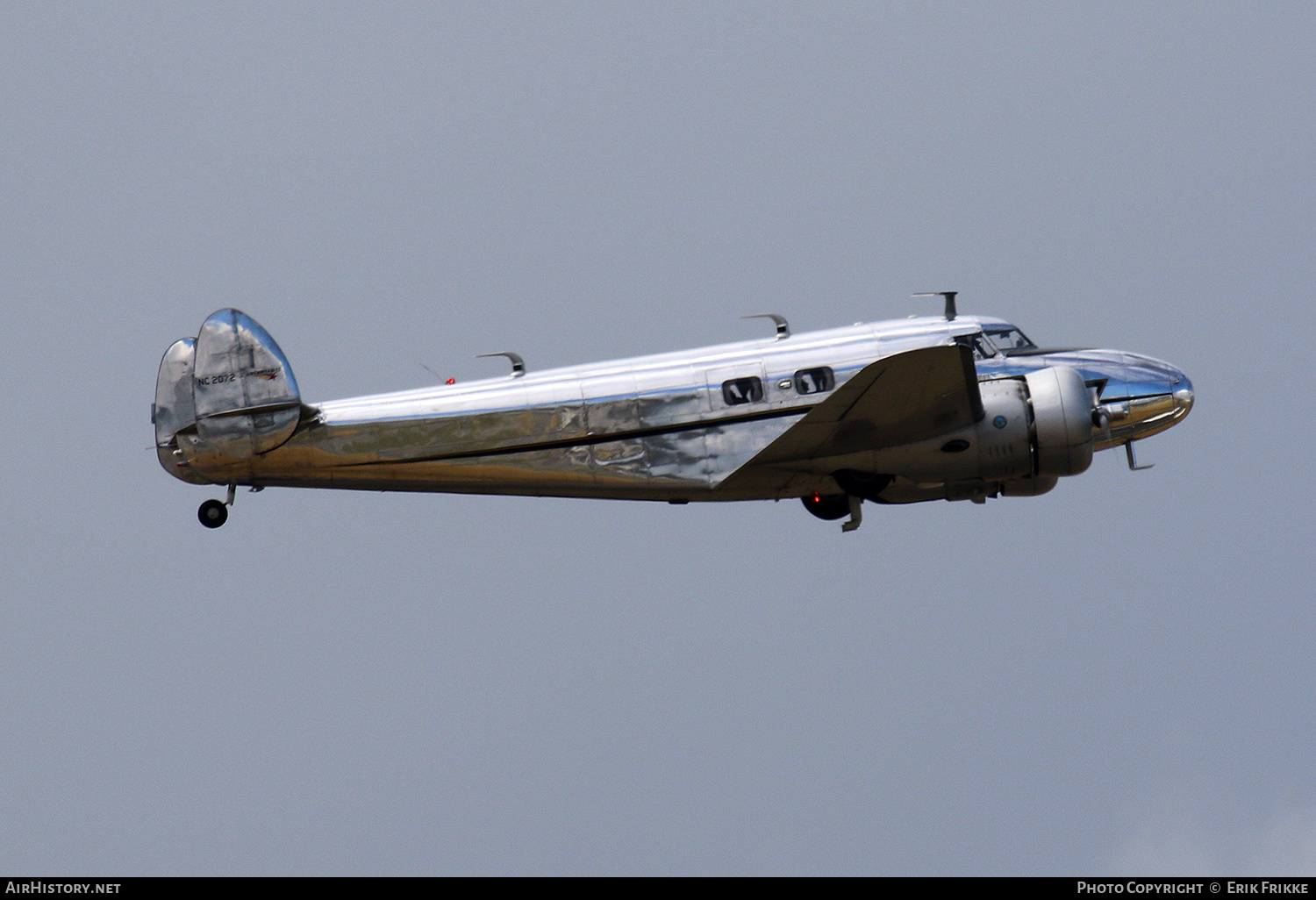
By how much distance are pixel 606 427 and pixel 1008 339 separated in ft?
19.0

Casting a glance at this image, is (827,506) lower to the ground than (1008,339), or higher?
lower

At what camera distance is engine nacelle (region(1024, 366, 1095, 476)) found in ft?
78.6

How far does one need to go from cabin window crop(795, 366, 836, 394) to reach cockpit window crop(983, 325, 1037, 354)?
2.52 meters

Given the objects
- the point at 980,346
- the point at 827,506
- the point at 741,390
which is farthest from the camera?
the point at 827,506

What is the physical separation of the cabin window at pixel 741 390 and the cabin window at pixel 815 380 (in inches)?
20.4

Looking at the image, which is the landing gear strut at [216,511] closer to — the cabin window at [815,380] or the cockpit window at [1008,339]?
the cabin window at [815,380]

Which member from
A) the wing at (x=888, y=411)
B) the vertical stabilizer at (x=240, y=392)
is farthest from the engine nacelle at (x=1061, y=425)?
the vertical stabilizer at (x=240, y=392)

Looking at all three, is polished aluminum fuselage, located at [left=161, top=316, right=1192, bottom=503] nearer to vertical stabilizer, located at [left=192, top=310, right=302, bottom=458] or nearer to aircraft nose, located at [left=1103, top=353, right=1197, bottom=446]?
vertical stabilizer, located at [left=192, top=310, right=302, bottom=458]

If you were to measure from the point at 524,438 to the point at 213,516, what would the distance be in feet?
13.8

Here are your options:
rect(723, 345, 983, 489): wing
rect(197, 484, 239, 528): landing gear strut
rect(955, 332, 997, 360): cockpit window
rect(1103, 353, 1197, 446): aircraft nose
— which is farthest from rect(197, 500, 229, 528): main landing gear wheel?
rect(1103, 353, 1197, 446): aircraft nose

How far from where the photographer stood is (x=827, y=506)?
85.2 ft

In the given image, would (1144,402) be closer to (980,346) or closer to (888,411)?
(980,346)

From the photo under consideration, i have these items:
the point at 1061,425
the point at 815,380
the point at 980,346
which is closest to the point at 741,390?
the point at 815,380
